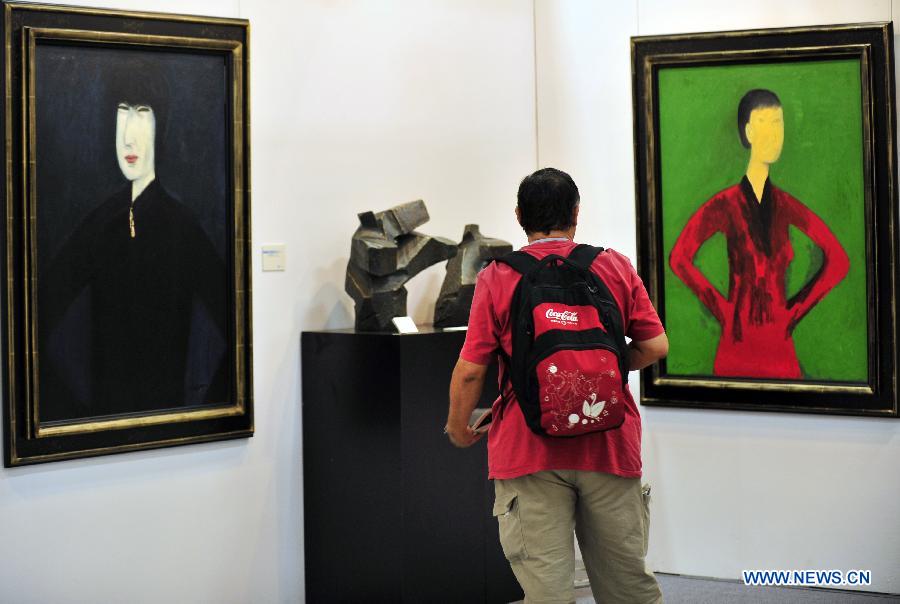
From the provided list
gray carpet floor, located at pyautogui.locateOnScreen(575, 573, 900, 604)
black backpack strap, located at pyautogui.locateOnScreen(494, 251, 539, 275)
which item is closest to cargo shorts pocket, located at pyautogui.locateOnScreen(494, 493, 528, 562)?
black backpack strap, located at pyautogui.locateOnScreen(494, 251, 539, 275)

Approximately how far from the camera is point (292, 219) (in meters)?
4.09

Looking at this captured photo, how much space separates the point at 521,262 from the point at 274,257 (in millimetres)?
1930

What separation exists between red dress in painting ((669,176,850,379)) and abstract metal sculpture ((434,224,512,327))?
96 centimetres

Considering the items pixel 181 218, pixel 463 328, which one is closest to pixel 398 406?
pixel 463 328

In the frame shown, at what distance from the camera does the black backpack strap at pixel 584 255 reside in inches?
92.2

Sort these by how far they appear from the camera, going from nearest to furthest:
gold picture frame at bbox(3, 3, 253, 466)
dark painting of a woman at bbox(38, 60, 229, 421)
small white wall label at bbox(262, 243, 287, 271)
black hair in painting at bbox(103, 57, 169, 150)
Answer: gold picture frame at bbox(3, 3, 253, 466) → dark painting of a woman at bbox(38, 60, 229, 421) → black hair in painting at bbox(103, 57, 169, 150) → small white wall label at bbox(262, 243, 287, 271)

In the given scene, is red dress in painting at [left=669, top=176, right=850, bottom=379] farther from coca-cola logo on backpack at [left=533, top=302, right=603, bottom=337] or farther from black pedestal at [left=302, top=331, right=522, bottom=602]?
coca-cola logo on backpack at [left=533, top=302, right=603, bottom=337]

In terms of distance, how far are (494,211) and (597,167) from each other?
1.76 ft

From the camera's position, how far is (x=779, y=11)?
4301mm

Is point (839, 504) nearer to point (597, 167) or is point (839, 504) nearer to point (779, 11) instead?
point (597, 167)

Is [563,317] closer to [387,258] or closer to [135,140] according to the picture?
[387,258]

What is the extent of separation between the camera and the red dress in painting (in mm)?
4273

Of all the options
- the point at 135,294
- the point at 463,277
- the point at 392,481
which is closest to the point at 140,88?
the point at 135,294

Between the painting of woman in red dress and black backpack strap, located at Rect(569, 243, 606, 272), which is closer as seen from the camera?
black backpack strap, located at Rect(569, 243, 606, 272)
